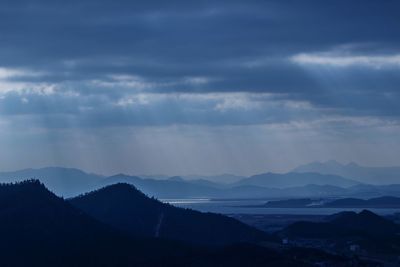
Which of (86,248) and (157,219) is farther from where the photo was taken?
(157,219)

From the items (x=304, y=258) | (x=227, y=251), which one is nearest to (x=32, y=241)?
(x=227, y=251)

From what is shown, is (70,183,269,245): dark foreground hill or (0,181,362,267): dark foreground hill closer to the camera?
(0,181,362,267): dark foreground hill

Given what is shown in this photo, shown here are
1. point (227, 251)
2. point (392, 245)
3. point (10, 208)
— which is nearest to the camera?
point (227, 251)

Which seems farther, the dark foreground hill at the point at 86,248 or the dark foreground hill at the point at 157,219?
the dark foreground hill at the point at 157,219

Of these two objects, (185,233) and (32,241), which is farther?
(185,233)

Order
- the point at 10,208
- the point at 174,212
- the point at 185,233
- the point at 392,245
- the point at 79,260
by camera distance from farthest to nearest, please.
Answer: the point at 174,212, the point at 185,233, the point at 392,245, the point at 10,208, the point at 79,260

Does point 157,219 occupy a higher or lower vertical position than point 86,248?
higher

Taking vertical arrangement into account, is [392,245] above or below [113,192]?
below

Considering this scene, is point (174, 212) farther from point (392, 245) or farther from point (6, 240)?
point (6, 240)
